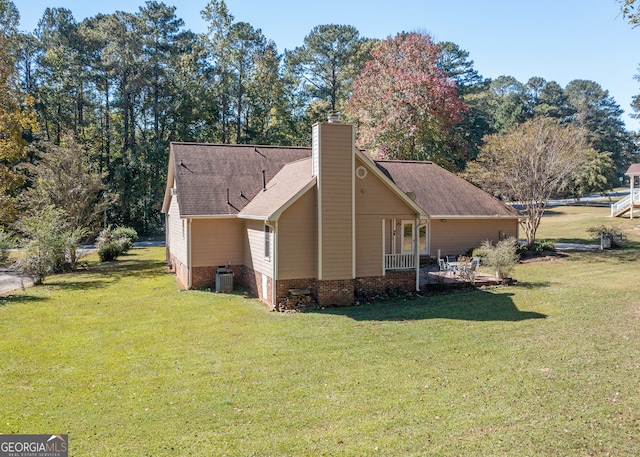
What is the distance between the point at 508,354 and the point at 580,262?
14504mm

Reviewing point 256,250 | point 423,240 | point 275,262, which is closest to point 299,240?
point 275,262

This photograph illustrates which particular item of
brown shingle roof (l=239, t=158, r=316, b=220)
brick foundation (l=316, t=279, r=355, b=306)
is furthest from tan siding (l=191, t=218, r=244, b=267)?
brick foundation (l=316, t=279, r=355, b=306)

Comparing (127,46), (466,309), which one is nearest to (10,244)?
(466,309)

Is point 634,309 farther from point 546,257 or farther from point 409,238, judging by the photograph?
point 546,257

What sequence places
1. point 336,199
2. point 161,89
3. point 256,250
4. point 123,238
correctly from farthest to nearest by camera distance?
point 161,89 < point 123,238 < point 256,250 < point 336,199

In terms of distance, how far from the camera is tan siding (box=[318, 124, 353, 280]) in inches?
562

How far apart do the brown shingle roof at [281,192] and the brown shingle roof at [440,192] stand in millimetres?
8050

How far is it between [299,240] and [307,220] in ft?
2.33

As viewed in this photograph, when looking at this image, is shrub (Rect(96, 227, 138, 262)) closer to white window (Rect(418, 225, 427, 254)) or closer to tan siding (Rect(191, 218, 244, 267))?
tan siding (Rect(191, 218, 244, 267))

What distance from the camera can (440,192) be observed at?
2452 centimetres

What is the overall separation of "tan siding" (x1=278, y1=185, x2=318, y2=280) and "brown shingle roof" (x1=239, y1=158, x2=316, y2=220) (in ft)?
1.04

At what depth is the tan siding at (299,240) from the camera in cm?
1423

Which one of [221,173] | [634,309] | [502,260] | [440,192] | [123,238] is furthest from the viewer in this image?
[123,238]

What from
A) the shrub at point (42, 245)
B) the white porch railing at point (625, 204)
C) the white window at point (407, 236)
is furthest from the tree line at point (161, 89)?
the shrub at point (42, 245)
